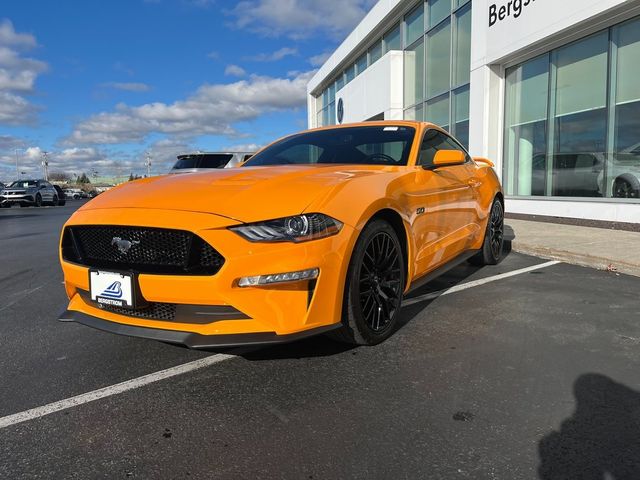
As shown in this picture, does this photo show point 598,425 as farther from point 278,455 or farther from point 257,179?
point 257,179

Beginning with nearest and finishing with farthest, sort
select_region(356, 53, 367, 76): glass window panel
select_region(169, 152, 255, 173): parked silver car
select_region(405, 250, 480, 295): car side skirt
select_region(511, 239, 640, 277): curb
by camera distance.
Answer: select_region(405, 250, 480, 295): car side skirt
select_region(511, 239, 640, 277): curb
select_region(169, 152, 255, 173): parked silver car
select_region(356, 53, 367, 76): glass window panel

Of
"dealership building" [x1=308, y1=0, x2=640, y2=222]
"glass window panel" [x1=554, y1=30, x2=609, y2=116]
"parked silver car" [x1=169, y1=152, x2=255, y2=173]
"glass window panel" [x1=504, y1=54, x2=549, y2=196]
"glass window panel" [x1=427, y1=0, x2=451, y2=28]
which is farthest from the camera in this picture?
"glass window panel" [x1=427, y1=0, x2=451, y2=28]

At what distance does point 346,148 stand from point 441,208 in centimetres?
95

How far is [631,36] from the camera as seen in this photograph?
29.9 feet

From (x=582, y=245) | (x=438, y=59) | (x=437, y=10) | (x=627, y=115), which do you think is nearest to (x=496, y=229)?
(x=582, y=245)

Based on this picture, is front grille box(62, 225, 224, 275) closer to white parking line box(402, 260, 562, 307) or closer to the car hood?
the car hood

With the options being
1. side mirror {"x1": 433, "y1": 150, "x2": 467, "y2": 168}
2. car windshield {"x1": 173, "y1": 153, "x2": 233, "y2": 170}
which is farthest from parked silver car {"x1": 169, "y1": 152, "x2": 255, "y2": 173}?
side mirror {"x1": 433, "y1": 150, "x2": 467, "y2": 168}

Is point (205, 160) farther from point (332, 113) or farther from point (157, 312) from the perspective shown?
point (332, 113)

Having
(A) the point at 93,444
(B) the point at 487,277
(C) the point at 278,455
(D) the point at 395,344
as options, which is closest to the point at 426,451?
(C) the point at 278,455

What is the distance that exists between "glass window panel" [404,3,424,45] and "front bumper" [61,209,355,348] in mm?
15652

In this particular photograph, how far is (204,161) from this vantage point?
45.1ft

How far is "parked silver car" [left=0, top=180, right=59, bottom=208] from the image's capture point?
29609 millimetres

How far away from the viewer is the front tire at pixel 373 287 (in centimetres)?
286

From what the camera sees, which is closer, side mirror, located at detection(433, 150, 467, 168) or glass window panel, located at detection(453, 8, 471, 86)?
side mirror, located at detection(433, 150, 467, 168)
